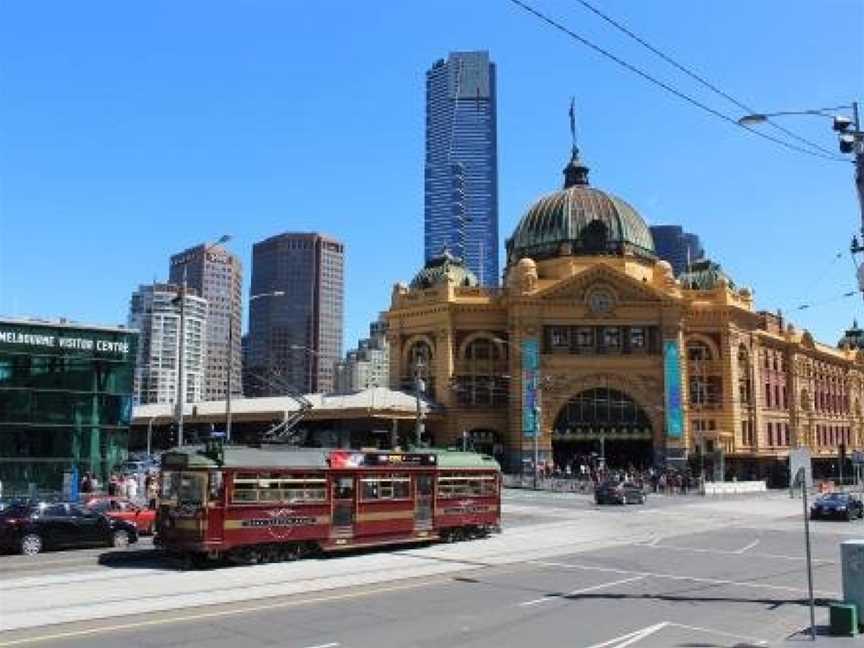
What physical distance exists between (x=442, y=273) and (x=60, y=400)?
161 feet

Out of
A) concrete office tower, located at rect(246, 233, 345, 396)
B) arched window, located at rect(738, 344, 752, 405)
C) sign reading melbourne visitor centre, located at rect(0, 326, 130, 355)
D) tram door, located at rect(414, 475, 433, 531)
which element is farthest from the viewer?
concrete office tower, located at rect(246, 233, 345, 396)

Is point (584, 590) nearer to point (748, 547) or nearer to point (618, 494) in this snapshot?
point (748, 547)

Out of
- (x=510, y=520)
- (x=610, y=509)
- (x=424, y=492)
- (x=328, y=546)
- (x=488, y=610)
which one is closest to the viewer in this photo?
(x=488, y=610)

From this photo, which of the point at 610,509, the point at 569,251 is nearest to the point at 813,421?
the point at 569,251

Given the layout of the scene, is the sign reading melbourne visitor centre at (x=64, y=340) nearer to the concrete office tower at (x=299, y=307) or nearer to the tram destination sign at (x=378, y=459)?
the tram destination sign at (x=378, y=459)

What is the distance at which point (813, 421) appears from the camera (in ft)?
345

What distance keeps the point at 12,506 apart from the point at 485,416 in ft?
187

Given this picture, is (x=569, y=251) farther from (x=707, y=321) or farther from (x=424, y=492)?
(x=424, y=492)

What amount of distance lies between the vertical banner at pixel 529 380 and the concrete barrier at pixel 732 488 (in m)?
14.2

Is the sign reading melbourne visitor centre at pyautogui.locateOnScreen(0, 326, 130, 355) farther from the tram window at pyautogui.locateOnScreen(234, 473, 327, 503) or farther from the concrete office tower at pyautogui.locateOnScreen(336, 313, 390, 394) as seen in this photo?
the concrete office tower at pyautogui.locateOnScreen(336, 313, 390, 394)

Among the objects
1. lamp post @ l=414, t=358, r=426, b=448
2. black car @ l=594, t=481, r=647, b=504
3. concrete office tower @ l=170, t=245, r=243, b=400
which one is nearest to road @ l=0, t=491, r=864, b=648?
lamp post @ l=414, t=358, r=426, b=448

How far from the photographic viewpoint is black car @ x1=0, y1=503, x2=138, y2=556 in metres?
27.1

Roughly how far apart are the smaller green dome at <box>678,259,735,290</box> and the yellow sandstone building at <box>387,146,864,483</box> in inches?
88.6

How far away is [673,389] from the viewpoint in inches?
3196
